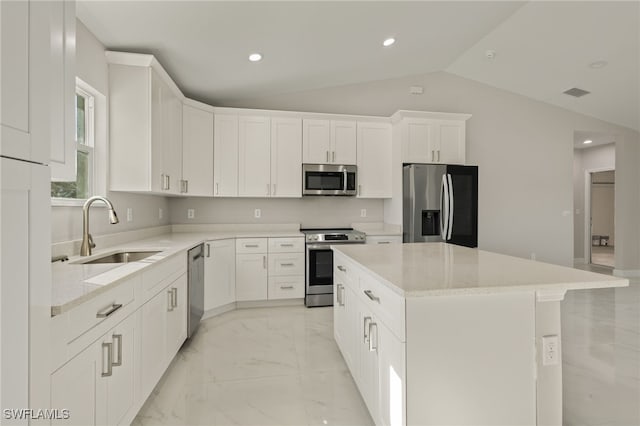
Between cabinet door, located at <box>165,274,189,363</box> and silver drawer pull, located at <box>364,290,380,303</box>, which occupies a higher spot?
silver drawer pull, located at <box>364,290,380,303</box>

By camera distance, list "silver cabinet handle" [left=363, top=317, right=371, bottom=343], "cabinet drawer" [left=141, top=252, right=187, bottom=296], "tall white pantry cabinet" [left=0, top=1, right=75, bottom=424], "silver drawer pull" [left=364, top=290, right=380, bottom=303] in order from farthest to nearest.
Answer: "cabinet drawer" [left=141, top=252, right=187, bottom=296] → "silver cabinet handle" [left=363, top=317, right=371, bottom=343] → "silver drawer pull" [left=364, top=290, right=380, bottom=303] → "tall white pantry cabinet" [left=0, top=1, right=75, bottom=424]

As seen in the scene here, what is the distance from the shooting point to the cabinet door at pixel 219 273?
10.7 ft

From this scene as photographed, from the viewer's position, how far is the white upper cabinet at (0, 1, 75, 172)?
0.75 meters

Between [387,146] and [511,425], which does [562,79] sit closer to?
[387,146]

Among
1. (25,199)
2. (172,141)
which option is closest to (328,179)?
(172,141)

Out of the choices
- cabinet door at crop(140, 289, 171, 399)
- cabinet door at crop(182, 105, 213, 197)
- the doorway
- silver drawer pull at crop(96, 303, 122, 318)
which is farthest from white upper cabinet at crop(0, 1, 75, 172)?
the doorway

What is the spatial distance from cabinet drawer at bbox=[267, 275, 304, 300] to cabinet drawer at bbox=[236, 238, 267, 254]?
39 cm

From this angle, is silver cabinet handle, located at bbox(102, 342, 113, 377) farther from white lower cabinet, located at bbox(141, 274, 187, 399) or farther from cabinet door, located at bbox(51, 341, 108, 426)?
white lower cabinet, located at bbox(141, 274, 187, 399)

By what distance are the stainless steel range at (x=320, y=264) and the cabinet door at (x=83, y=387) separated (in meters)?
2.53

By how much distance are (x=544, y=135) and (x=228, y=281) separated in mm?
5600

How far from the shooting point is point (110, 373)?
1.32m

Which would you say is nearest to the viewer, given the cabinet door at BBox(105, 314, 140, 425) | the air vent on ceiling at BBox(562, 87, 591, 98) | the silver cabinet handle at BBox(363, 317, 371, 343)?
the cabinet door at BBox(105, 314, 140, 425)

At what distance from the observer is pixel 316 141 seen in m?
4.04

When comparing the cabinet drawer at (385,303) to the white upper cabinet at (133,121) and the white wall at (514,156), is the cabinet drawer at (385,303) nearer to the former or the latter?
the white upper cabinet at (133,121)
